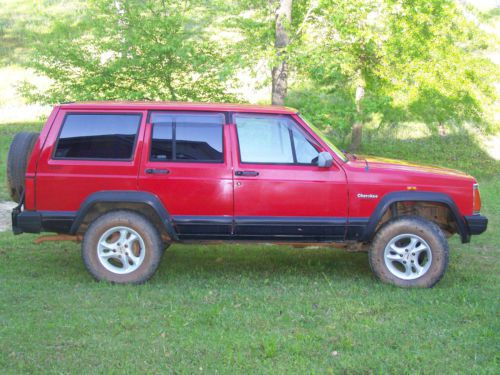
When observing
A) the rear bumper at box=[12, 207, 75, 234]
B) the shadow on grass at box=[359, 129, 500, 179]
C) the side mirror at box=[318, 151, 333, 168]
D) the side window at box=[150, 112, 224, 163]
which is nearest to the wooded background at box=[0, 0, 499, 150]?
the shadow on grass at box=[359, 129, 500, 179]

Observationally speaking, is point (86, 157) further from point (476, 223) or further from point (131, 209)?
point (476, 223)

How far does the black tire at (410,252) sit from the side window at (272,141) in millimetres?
1058

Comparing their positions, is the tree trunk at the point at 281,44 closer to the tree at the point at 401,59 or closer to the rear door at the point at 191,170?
the tree at the point at 401,59

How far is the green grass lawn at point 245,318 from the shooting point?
15.8 ft

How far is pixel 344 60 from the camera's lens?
13.6 m

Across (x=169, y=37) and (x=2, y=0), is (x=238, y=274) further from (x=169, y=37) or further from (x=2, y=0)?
(x=2, y=0)

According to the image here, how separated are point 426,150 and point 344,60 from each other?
32.8ft

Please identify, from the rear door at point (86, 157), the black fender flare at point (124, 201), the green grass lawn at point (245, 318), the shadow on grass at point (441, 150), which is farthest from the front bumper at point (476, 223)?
the shadow on grass at point (441, 150)

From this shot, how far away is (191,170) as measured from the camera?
6805 millimetres

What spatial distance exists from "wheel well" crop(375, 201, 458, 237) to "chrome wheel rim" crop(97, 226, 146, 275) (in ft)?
8.18

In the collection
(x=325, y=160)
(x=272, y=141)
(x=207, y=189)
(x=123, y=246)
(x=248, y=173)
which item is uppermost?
(x=272, y=141)

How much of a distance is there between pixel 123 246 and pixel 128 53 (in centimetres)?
829

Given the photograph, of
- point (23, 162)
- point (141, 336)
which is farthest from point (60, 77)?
point (141, 336)

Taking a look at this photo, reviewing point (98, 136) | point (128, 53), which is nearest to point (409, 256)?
point (98, 136)
